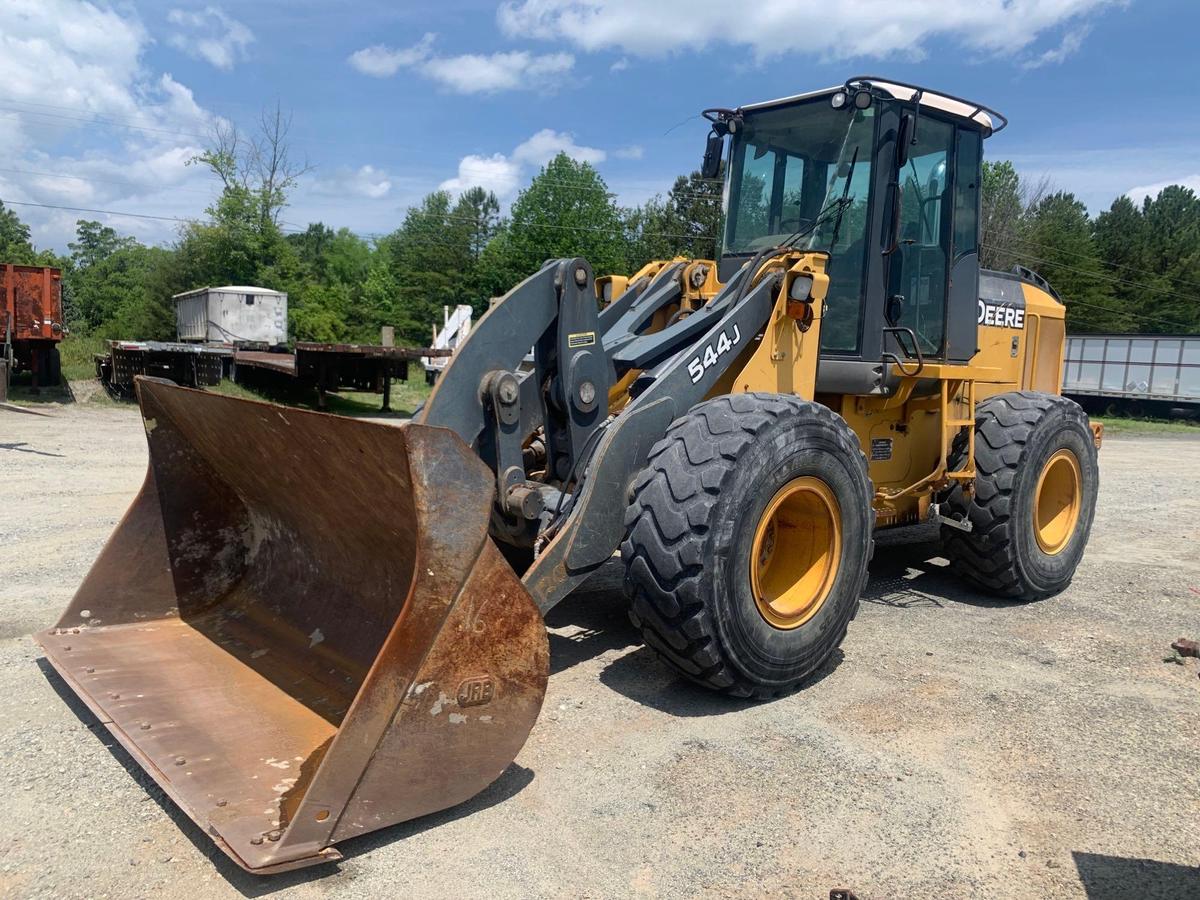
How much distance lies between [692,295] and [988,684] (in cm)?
265

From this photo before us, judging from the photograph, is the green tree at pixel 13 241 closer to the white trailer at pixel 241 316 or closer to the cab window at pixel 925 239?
the white trailer at pixel 241 316

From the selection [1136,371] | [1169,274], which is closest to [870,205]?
[1136,371]

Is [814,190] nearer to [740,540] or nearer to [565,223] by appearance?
[740,540]

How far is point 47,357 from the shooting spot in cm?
1716

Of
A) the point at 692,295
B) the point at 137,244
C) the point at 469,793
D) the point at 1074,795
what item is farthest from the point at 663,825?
the point at 137,244

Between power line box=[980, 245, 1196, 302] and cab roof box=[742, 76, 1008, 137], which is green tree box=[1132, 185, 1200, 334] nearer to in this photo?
power line box=[980, 245, 1196, 302]

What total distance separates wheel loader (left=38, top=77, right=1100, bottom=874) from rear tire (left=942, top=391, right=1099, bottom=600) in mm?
21

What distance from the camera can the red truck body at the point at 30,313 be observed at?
1605 centimetres

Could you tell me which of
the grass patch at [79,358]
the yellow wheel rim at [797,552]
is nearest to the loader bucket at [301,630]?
the yellow wheel rim at [797,552]

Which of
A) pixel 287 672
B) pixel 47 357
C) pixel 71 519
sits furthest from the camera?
pixel 47 357

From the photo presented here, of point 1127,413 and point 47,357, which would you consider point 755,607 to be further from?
point 1127,413

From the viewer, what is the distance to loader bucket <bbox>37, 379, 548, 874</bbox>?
8.66 ft

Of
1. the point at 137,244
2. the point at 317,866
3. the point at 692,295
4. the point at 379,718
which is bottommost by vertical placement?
the point at 317,866

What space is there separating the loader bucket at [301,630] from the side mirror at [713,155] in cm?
334
